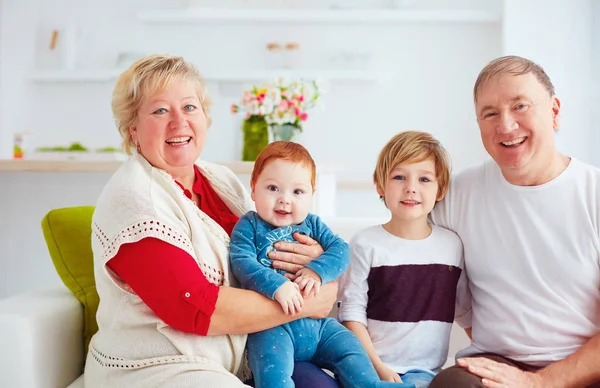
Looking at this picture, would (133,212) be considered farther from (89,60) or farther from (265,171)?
(89,60)

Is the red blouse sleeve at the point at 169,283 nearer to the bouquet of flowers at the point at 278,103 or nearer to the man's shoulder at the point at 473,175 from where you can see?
the man's shoulder at the point at 473,175

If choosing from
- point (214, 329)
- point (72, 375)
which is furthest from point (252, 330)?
point (72, 375)

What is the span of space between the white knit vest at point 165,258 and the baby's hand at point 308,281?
0.19 metres

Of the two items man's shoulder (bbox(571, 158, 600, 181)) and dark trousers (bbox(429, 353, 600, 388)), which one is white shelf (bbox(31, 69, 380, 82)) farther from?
dark trousers (bbox(429, 353, 600, 388))

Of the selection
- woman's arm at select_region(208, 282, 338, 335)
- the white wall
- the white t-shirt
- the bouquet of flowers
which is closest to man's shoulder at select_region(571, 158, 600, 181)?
the white t-shirt

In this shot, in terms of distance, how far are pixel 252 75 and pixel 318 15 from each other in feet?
2.38

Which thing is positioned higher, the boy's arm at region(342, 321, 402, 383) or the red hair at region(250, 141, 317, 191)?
the red hair at region(250, 141, 317, 191)

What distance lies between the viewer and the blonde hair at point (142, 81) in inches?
69.4

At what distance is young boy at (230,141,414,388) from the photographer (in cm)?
162

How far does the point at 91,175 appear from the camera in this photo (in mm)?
3719

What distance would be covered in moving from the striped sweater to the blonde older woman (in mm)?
140

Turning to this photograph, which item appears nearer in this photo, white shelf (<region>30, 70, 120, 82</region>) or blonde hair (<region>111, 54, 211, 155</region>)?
blonde hair (<region>111, 54, 211, 155</region>)

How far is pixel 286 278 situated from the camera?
1698 mm

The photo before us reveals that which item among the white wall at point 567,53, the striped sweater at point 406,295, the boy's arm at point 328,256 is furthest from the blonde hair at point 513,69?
the white wall at point 567,53
